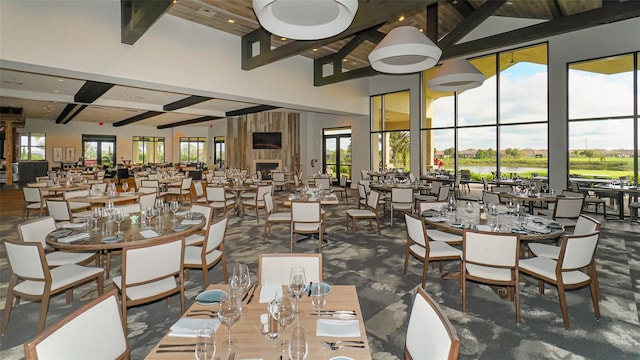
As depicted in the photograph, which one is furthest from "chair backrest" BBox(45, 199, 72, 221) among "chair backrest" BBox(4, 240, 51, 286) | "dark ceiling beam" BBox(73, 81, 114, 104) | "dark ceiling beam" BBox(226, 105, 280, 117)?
"dark ceiling beam" BBox(226, 105, 280, 117)

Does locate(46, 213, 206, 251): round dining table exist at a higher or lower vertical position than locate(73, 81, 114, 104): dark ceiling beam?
lower

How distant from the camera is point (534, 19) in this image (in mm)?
9125

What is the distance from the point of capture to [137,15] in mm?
5434

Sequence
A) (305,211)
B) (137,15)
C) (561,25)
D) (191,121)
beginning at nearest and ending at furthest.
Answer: (305,211)
(137,15)
(561,25)
(191,121)

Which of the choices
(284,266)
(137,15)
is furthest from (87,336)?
(137,15)

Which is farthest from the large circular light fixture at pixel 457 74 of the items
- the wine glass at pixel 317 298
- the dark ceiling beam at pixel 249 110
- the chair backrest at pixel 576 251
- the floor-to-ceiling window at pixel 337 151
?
the floor-to-ceiling window at pixel 337 151

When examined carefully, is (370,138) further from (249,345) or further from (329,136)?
(249,345)

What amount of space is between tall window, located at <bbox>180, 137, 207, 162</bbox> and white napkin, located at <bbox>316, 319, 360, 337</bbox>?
25.4m

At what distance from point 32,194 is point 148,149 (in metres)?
18.3

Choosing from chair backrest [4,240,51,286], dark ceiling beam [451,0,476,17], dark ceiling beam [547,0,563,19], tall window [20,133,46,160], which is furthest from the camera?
tall window [20,133,46,160]

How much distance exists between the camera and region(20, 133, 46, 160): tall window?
65.5 ft

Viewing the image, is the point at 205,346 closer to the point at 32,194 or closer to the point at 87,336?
the point at 87,336

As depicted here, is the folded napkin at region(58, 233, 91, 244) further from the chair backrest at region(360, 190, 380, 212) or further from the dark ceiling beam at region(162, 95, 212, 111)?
the dark ceiling beam at region(162, 95, 212, 111)

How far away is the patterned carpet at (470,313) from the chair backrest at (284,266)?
96 cm
